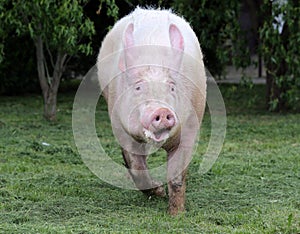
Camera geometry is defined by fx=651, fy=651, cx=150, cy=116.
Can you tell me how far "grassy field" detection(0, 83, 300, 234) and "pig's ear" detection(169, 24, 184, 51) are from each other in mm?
1173

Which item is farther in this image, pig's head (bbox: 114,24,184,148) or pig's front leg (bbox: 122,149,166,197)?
pig's front leg (bbox: 122,149,166,197)

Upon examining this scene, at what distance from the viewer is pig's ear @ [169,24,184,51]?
4414 mm

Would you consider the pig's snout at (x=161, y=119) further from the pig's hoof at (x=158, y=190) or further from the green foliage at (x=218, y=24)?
the green foliage at (x=218, y=24)

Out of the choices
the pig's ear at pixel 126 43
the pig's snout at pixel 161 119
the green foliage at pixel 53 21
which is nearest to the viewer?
the pig's snout at pixel 161 119

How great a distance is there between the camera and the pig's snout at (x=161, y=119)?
3908 millimetres

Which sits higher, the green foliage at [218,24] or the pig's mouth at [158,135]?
the pig's mouth at [158,135]

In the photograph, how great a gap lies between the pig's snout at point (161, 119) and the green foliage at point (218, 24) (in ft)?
21.1

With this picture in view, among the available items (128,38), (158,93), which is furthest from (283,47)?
(158,93)

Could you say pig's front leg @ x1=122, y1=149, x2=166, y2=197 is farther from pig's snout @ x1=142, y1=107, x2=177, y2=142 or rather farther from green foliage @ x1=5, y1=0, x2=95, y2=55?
green foliage @ x1=5, y1=0, x2=95, y2=55

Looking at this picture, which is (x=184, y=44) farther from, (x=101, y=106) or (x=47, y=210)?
(x=101, y=106)

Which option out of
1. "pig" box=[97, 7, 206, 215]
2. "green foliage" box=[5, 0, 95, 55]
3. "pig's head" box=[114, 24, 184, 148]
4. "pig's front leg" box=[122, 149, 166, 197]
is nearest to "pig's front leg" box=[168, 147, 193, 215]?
"pig" box=[97, 7, 206, 215]

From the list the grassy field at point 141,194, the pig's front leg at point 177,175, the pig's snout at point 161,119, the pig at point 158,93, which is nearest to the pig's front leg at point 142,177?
the pig at point 158,93

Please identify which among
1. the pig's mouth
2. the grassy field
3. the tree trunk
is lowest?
the tree trunk

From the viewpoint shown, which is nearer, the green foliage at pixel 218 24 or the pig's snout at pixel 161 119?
the pig's snout at pixel 161 119
